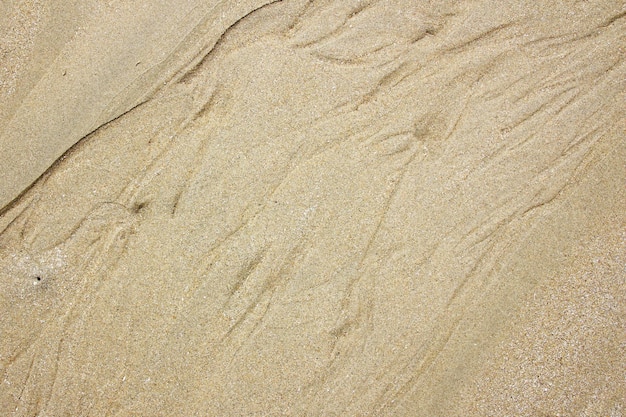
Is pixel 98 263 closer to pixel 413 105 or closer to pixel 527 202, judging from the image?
pixel 413 105

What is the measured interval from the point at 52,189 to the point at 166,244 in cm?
71

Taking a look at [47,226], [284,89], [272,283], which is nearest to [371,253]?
[272,283]

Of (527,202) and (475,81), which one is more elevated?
(475,81)

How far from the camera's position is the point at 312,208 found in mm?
2770

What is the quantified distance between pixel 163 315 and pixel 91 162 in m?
0.95

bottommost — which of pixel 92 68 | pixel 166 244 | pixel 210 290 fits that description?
pixel 210 290

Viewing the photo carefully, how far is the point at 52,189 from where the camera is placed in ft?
9.04

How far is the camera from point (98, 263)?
2736 millimetres

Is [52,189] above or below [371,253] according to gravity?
above

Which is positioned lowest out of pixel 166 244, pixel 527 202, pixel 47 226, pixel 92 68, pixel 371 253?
pixel 527 202

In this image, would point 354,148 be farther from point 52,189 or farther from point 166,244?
point 52,189

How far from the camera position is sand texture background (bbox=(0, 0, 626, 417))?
2.70 meters

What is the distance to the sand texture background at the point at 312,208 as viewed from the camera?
270cm

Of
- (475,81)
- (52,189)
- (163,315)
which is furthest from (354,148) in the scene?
(52,189)
